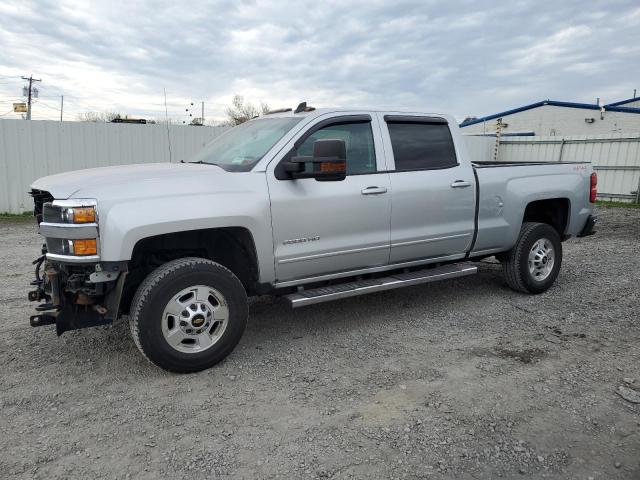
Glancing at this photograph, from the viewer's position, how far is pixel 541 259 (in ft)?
19.0

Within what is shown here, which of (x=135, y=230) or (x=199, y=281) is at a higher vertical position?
(x=135, y=230)

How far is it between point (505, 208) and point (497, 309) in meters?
1.09

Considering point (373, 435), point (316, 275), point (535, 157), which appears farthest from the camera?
point (535, 157)

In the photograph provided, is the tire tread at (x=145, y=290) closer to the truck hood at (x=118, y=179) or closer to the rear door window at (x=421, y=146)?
the truck hood at (x=118, y=179)

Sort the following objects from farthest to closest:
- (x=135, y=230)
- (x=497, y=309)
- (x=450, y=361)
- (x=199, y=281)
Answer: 1. (x=497, y=309)
2. (x=450, y=361)
3. (x=199, y=281)
4. (x=135, y=230)

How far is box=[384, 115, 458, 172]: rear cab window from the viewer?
4.74m

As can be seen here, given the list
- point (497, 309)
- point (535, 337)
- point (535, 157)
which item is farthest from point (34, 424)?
point (535, 157)

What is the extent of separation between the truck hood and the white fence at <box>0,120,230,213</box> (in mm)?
9221

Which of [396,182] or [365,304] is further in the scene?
[365,304]

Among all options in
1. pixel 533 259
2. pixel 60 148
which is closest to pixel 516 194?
pixel 533 259

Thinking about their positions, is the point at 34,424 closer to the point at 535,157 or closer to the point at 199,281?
the point at 199,281

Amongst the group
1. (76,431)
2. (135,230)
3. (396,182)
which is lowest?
(76,431)

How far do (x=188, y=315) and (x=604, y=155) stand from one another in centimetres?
1720

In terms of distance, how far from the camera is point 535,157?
18.8m
